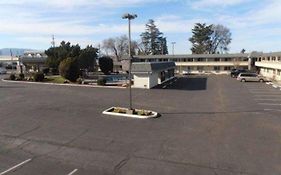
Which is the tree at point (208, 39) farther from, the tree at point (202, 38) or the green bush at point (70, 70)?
the green bush at point (70, 70)

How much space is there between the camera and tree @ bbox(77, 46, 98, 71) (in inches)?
2660

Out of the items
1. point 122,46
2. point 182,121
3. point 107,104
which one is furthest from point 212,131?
point 122,46

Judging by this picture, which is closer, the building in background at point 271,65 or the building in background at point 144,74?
the building in background at point 144,74

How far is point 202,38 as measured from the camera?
111375 mm

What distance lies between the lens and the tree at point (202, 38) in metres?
111

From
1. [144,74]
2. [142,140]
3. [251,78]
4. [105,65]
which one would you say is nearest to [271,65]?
[251,78]

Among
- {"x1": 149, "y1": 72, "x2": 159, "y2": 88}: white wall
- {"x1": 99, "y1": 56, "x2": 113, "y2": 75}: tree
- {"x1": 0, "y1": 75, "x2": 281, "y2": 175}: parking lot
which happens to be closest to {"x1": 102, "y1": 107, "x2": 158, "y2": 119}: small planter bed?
{"x1": 0, "y1": 75, "x2": 281, "y2": 175}: parking lot

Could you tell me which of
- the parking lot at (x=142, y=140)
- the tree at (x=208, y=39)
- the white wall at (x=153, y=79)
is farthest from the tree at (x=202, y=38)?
the parking lot at (x=142, y=140)

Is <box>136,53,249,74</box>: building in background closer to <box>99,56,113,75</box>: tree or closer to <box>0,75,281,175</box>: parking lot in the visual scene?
<box>99,56,113,75</box>: tree

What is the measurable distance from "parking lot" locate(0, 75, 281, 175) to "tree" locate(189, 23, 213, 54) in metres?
85.9

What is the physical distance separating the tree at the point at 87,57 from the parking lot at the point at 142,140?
1562 inches

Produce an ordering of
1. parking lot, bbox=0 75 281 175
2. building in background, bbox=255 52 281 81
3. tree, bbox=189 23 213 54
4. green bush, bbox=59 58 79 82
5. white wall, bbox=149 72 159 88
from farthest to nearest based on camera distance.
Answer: tree, bbox=189 23 213 54
building in background, bbox=255 52 281 81
green bush, bbox=59 58 79 82
white wall, bbox=149 72 159 88
parking lot, bbox=0 75 281 175

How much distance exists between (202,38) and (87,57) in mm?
54836

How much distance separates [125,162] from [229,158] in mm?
4665
